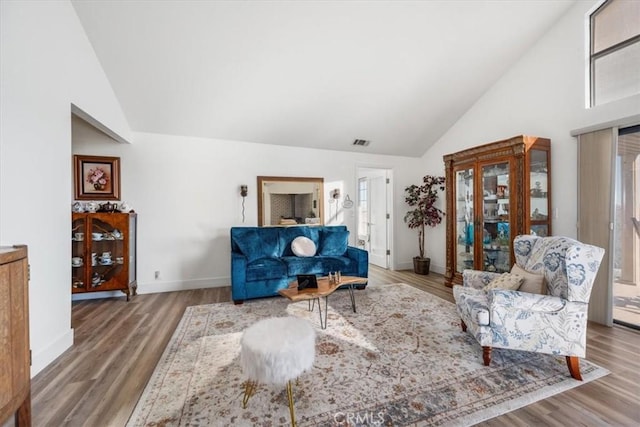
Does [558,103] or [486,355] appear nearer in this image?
[486,355]

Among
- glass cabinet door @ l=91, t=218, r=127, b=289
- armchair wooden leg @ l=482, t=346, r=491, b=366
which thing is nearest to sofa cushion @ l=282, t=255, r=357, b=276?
armchair wooden leg @ l=482, t=346, r=491, b=366

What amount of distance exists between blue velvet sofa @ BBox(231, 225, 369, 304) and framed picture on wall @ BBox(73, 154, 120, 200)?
A: 1.81 metres

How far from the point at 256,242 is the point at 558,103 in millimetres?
4252

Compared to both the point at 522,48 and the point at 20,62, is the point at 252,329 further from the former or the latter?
the point at 522,48

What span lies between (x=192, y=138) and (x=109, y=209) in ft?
4.92

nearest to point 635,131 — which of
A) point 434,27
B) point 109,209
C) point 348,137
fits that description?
point 434,27

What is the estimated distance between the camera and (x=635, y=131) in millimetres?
2740

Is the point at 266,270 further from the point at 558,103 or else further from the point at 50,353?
the point at 558,103

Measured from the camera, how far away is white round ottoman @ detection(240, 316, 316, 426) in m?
1.36

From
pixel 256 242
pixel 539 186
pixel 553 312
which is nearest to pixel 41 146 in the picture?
pixel 256 242

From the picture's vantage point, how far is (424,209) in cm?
509

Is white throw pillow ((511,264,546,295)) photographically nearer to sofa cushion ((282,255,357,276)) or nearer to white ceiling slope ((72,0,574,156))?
sofa cushion ((282,255,357,276))

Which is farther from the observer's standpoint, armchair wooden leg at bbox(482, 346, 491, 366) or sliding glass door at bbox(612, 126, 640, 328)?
sliding glass door at bbox(612, 126, 640, 328)

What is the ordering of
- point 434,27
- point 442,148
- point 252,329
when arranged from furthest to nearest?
point 442,148 < point 434,27 < point 252,329
